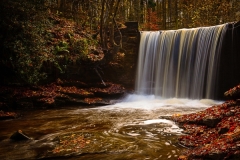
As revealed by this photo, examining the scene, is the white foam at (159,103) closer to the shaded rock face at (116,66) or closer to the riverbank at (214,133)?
the shaded rock face at (116,66)

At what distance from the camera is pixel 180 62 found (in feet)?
53.4

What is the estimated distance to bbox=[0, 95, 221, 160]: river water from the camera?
223 inches

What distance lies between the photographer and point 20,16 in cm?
1235

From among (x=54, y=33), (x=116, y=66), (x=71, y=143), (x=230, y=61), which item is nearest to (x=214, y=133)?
(x=71, y=143)

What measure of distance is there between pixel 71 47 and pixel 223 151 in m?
14.1

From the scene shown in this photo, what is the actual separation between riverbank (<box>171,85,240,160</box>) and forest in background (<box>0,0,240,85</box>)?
8.23 m

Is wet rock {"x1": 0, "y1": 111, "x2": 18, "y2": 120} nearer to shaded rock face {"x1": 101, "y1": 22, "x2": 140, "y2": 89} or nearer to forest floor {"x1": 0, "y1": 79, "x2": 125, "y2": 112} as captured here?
forest floor {"x1": 0, "y1": 79, "x2": 125, "y2": 112}

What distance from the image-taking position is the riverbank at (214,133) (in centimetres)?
447

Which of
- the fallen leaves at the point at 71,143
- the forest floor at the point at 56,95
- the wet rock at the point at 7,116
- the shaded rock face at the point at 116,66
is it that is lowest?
the wet rock at the point at 7,116

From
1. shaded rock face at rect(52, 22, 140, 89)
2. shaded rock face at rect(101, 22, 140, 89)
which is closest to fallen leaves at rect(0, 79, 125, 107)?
shaded rock face at rect(52, 22, 140, 89)

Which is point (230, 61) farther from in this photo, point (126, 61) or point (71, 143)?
point (71, 143)

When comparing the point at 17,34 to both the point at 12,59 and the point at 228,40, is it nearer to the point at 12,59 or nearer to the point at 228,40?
the point at 12,59

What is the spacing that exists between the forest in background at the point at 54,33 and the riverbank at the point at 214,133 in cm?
823

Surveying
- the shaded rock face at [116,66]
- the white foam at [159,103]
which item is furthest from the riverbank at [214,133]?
the shaded rock face at [116,66]
